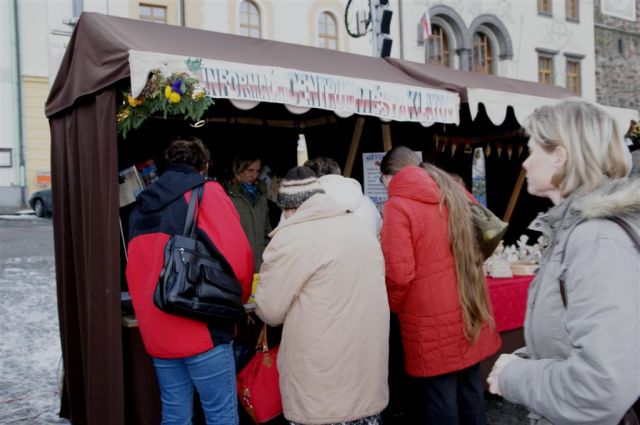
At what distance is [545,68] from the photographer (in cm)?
2325

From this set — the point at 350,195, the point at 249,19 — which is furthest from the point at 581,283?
the point at 249,19

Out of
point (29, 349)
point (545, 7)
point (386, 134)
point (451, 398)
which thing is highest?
point (545, 7)

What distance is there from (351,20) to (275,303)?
17735 millimetres

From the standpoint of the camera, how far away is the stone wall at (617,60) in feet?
81.1

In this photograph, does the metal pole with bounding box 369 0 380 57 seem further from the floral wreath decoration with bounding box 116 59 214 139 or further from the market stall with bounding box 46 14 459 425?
the floral wreath decoration with bounding box 116 59 214 139

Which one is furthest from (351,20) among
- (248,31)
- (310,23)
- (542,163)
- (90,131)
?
(542,163)

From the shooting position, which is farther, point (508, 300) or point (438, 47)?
point (438, 47)

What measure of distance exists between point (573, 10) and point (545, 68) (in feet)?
9.61

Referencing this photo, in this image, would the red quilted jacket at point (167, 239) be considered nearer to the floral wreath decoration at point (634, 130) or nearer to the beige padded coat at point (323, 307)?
the beige padded coat at point (323, 307)

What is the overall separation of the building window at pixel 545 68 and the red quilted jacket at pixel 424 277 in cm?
2178

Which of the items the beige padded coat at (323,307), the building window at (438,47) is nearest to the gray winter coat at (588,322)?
the beige padded coat at (323,307)

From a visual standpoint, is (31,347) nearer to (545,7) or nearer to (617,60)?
(545,7)

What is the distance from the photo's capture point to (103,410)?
3.22m

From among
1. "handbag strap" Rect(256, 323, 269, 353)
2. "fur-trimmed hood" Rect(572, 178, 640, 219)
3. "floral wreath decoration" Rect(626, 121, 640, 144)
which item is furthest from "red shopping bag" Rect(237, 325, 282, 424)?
"floral wreath decoration" Rect(626, 121, 640, 144)
